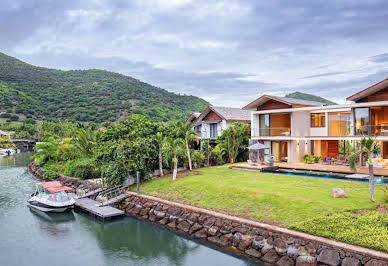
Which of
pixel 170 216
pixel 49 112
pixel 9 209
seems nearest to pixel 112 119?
pixel 49 112

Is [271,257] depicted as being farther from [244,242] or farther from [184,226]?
[184,226]

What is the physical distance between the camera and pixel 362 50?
32.7 m

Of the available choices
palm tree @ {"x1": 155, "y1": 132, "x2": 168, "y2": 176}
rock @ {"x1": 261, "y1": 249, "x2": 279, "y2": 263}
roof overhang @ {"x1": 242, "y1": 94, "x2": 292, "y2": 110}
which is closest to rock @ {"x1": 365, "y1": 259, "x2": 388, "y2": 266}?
rock @ {"x1": 261, "y1": 249, "x2": 279, "y2": 263}

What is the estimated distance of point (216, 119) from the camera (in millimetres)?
37125

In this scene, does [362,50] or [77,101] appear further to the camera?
[77,101]

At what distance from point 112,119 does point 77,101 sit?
84.2ft

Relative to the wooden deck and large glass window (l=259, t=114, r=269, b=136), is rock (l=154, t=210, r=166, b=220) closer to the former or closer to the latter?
the wooden deck

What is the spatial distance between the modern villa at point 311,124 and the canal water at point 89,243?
48.0 ft

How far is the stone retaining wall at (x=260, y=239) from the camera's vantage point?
442 inches

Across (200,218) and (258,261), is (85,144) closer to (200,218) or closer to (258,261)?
(200,218)

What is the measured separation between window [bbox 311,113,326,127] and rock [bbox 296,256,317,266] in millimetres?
19292

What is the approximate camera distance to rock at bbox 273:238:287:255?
12789mm

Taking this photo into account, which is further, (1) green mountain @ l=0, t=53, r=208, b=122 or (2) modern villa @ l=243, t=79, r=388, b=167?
(1) green mountain @ l=0, t=53, r=208, b=122

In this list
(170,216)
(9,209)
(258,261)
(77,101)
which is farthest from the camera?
(77,101)
